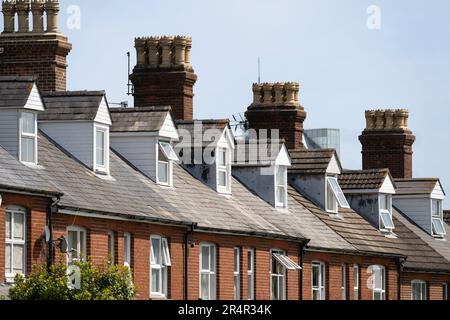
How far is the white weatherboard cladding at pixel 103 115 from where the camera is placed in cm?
4728

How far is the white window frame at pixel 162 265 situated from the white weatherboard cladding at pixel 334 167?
16.2 m

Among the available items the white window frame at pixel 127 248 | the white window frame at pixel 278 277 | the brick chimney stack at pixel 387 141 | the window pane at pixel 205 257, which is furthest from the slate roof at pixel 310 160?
the white window frame at pixel 127 248

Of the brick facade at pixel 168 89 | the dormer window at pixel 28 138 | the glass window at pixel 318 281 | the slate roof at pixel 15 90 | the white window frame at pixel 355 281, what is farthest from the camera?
the white window frame at pixel 355 281

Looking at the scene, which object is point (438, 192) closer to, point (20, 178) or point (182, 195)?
point (182, 195)

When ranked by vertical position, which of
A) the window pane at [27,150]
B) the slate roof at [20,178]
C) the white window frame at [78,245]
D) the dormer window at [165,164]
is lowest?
the white window frame at [78,245]

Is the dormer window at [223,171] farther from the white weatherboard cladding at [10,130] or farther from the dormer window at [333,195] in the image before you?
the white weatherboard cladding at [10,130]

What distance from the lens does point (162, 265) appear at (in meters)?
46.9

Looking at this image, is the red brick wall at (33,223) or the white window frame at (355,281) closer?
the red brick wall at (33,223)

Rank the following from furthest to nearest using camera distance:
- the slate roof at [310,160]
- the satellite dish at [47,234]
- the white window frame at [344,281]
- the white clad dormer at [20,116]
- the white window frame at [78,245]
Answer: the slate roof at [310,160], the white window frame at [344,281], the white clad dormer at [20,116], the white window frame at [78,245], the satellite dish at [47,234]

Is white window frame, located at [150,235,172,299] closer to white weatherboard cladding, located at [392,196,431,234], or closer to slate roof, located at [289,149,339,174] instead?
slate roof, located at [289,149,339,174]

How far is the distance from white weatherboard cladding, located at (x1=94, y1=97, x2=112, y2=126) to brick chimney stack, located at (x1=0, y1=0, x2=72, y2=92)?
3.24 meters

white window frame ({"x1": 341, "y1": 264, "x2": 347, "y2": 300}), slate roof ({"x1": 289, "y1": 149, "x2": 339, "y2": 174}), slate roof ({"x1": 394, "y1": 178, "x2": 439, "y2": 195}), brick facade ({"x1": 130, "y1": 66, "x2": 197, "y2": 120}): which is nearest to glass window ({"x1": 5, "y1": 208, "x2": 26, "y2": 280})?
brick facade ({"x1": 130, "y1": 66, "x2": 197, "y2": 120})

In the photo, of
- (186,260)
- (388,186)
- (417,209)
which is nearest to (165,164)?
(186,260)

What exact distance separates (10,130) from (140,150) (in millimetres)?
8415
